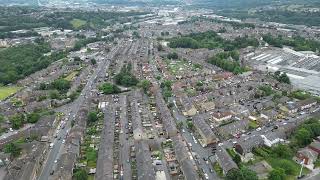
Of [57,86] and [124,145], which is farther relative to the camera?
[57,86]

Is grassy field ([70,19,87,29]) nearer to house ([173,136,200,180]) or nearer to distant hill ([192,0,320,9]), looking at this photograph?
distant hill ([192,0,320,9])

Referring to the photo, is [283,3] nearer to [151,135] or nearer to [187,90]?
[187,90]

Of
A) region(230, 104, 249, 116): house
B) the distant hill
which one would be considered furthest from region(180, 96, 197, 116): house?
the distant hill

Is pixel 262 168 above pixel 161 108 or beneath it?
above

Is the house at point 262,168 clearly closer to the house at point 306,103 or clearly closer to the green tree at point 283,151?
the green tree at point 283,151

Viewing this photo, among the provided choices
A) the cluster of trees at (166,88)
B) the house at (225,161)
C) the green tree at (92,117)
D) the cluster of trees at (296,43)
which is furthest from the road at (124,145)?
the cluster of trees at (296,43)

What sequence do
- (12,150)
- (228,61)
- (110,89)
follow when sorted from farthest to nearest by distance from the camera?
(228,61), (110,89), (12,150)

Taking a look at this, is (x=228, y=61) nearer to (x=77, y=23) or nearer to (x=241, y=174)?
(x=241, y=174)

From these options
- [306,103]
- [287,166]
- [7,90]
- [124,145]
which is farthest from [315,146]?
[7,90]
